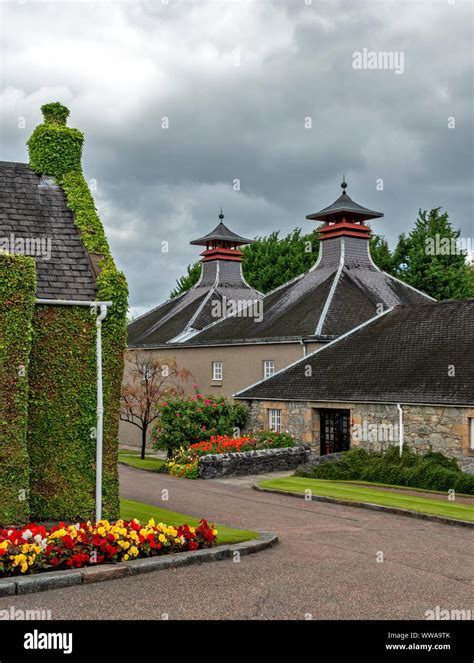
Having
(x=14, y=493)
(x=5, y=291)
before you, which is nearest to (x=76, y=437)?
(x=14, y=493)

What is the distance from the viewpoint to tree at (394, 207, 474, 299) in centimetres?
5088

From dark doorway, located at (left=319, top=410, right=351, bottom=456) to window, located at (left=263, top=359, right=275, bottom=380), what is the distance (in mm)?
6344

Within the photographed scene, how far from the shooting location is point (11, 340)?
12891 millimetres

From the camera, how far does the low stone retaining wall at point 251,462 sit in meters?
25.4

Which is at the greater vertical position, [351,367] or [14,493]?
[351,367]

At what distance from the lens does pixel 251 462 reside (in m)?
26.2

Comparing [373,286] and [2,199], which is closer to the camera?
[2,199]

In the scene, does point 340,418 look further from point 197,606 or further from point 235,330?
point 197,606

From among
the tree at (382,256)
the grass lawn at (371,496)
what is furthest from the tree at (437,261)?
the grass lawn at (371,496)

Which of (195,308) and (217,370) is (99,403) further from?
(195,308)

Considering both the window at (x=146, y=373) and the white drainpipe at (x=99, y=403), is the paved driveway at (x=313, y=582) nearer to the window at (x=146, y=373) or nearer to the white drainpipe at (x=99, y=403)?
the white drainpipe at (x=99, y=403)

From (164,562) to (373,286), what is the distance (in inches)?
1082

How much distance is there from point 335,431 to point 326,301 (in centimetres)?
818

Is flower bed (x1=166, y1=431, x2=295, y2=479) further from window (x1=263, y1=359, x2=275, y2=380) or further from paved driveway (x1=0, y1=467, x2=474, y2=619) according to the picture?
paved driveway (x1=0, y1=467, x2=474, y2=619)
